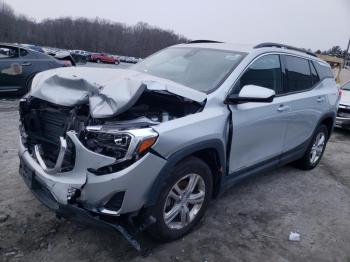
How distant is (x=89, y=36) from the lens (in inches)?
3858

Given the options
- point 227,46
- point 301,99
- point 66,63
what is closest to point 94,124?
point 227,46

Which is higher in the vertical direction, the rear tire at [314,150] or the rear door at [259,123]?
the rear door at [259,123]

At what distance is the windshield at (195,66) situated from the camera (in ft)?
11.7

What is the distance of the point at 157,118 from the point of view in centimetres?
290

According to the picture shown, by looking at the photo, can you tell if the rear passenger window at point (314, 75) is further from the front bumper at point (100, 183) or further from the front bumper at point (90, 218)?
the front bumper at point (90, 218)

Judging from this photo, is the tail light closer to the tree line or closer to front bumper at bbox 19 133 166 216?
front bumper at bbox 19 133 166 216

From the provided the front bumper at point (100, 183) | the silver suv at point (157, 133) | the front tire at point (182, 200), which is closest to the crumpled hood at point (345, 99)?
the silver suv at point (157, 133)

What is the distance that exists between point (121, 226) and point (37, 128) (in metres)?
1.31

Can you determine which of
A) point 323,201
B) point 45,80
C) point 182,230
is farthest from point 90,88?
point 323,201

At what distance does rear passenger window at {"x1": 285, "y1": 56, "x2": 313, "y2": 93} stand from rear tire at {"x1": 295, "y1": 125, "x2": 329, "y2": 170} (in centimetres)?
88

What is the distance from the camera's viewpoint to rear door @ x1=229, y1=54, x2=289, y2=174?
3547 millimetres

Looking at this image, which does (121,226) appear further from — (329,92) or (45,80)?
(329,92)

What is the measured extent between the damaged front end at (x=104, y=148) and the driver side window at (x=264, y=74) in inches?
29.1

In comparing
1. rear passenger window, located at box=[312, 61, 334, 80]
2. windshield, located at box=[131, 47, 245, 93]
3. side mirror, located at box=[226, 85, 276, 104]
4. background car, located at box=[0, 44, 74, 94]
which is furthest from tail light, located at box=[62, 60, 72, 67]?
side mirror, located at box=[226, 85, 276, 104]
